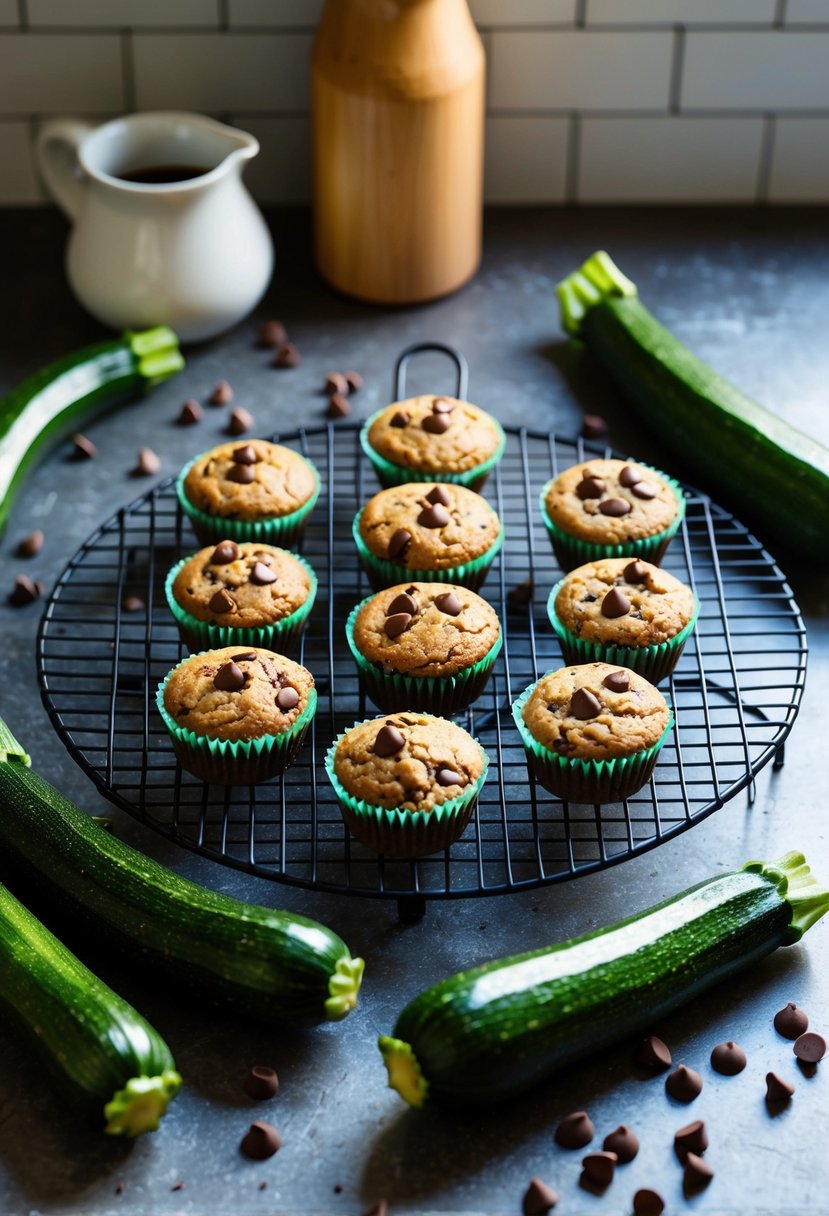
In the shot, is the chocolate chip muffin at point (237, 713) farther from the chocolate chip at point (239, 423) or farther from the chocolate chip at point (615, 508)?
the chocolate chip at point (239, 423)

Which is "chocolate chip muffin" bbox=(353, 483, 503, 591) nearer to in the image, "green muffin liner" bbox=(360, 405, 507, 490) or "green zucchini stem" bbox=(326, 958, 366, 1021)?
"green muffin liner" bbox=(360, 405, 507, 490)

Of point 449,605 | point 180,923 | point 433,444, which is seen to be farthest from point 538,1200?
point 433,444

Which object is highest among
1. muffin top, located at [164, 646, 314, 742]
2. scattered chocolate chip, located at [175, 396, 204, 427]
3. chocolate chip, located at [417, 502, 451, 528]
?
chocolate chip, located at [417, 502, 451, 528]

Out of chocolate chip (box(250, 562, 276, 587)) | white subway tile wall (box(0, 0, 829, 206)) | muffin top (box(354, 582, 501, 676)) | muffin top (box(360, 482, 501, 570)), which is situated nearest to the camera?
muffin top (box(354, 582, 501, 676))

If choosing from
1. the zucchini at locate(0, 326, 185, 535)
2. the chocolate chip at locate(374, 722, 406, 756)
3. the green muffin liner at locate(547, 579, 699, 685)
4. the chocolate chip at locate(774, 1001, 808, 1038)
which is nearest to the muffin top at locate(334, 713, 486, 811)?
the chocolate chip at locate(374, 722, 406, 756)

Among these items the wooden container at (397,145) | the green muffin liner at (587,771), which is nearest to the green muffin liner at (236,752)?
the green muffin liner at (587,771)

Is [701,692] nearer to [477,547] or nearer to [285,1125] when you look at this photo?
[477,547]

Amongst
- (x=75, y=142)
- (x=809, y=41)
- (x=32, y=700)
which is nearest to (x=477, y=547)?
(x=32, y=700)

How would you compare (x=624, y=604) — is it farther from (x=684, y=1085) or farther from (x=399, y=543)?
(x=684, y=1085)
